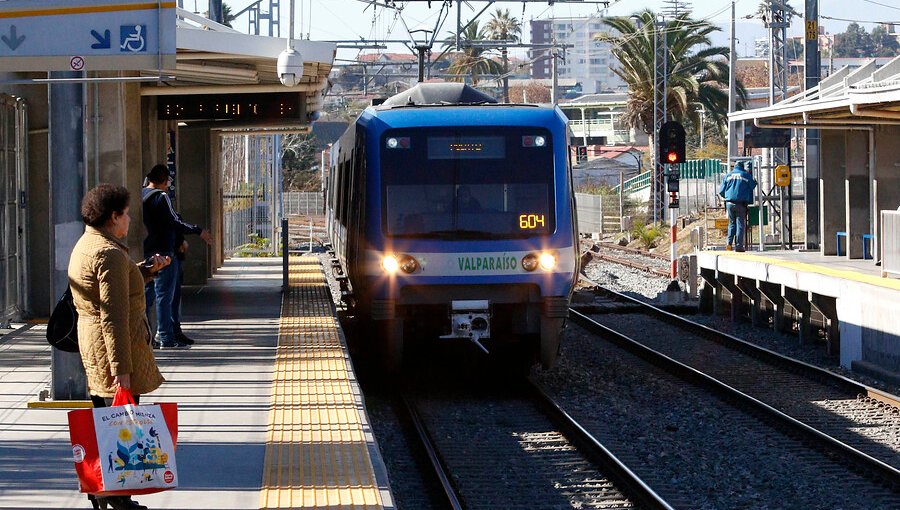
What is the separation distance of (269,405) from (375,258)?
3054 mm

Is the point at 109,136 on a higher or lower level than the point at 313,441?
higher

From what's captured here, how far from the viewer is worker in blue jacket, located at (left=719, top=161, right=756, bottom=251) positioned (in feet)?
74.9

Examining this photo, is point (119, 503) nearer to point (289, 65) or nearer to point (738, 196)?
point (289, 65)

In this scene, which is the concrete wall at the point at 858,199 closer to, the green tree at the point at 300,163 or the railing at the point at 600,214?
the railing at the point at 600,214

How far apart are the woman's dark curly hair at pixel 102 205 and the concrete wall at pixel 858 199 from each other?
16.4m

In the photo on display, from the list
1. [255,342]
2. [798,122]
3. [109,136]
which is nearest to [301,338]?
[255,342]

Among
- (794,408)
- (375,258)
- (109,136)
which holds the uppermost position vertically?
(109,136)

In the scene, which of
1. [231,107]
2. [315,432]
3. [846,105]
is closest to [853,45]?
[846,105]

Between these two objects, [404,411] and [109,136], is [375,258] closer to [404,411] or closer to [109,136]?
[404,411]

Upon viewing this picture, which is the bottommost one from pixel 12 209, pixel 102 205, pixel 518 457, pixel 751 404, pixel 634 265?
pixel 518 457

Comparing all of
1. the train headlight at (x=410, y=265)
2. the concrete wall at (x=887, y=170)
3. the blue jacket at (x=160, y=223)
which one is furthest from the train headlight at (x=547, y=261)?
the concrete wall at (x=887, y=170)

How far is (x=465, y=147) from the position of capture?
1264 cm

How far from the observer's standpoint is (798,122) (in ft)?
70.8

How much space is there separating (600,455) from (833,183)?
14.2 metres
